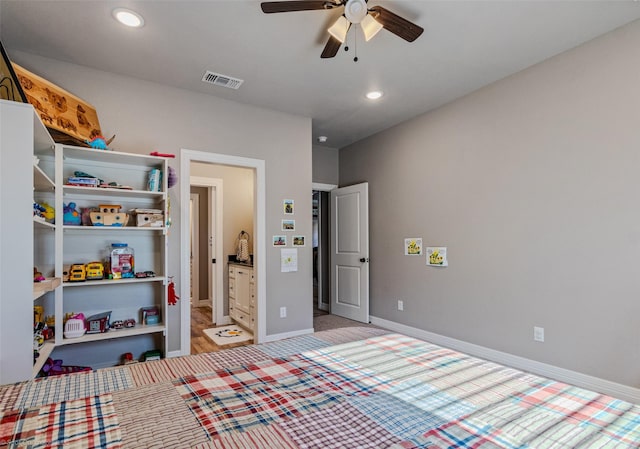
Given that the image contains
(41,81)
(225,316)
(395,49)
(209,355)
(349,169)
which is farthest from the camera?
(349,169)

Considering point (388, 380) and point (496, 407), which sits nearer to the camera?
point (496, 407)

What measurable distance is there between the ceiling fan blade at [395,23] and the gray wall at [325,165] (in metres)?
3.11

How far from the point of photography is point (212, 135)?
3438mm

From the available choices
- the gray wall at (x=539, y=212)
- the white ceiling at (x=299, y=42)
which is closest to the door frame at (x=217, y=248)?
the white ceiling at (x=299, y=42)

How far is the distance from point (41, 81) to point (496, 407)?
3301mm

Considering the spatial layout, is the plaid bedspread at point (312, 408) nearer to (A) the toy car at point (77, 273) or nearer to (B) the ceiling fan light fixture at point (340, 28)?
(A) the toy car at point (77, 273)

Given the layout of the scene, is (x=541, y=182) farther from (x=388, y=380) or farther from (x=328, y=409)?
(x=328, y=409)

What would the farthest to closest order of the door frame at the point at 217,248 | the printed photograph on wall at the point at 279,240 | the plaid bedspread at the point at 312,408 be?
the door frame at the point at 217,248
the printed photograph on wall at the point at 279,240
the plaid bedspread at the point at 312,408

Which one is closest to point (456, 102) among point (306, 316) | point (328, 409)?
point (306, 316)

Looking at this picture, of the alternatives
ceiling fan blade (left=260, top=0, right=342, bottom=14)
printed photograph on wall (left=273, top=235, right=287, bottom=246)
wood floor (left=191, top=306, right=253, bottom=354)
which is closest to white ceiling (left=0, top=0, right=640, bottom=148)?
ceiling fan blade (left=260, top=0, right=342, bottom=14)

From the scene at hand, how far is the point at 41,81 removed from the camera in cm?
240

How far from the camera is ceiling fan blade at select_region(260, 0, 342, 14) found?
1811 mm

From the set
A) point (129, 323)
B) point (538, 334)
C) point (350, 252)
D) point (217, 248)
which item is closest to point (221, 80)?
point (129, 323)

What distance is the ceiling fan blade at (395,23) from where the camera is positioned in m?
1.92
